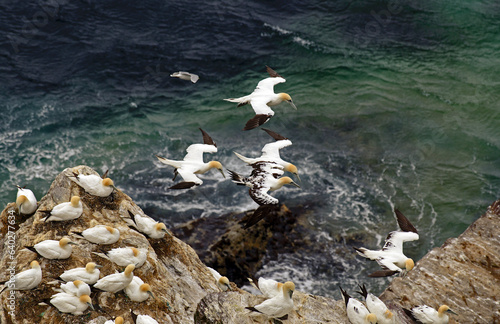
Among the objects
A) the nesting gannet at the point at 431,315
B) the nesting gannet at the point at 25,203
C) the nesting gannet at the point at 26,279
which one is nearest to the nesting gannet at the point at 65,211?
the nesting gannet at the point at 25,203

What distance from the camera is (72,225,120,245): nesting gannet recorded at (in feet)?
31.5

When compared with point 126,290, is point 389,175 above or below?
below

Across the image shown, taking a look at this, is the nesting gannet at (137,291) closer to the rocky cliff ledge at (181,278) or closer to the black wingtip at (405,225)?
the rocky cliff ledge at (181,278)

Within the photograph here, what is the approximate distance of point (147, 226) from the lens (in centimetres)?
1050

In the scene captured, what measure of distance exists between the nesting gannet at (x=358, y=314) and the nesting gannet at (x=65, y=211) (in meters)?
5.08

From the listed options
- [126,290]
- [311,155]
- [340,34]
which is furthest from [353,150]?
[126,290]

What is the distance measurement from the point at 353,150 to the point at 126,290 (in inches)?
508

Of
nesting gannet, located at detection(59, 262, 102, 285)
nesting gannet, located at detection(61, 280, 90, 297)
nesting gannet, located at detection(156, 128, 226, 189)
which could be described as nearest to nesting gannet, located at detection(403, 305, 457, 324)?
nesting gannet, located at detection(156, 128, 226, 189)

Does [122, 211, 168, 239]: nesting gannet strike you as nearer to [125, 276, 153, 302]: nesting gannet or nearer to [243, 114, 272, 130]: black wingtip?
[125, 276, 153, 302]: nesting gannet

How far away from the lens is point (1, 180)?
18516 millimetres

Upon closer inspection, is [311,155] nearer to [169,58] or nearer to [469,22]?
[169,58]

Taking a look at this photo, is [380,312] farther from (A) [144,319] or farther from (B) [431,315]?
(A) [144,319]

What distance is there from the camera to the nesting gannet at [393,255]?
11.4m

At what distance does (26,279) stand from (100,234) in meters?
Result: 1.49
